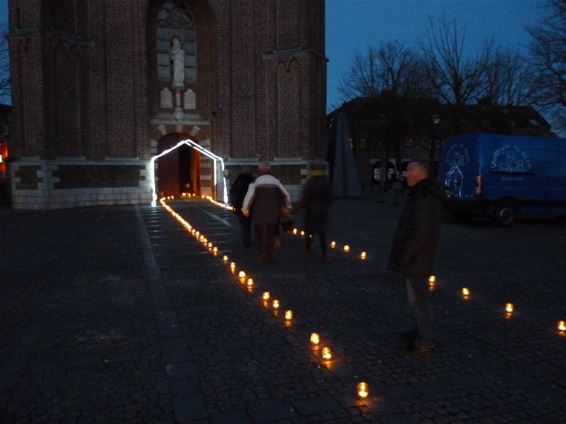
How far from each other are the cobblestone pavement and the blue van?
4.96 meters

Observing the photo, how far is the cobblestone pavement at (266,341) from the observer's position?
382cm

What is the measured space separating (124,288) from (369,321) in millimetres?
3613

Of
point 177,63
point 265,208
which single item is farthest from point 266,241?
point 177,63

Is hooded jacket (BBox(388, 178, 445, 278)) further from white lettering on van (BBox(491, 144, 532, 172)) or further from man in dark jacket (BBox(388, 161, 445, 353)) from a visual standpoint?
white lettering on van (BBox(491, 144, 532, 172))

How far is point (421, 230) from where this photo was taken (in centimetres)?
463

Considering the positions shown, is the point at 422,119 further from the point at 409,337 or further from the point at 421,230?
the point at 421,230

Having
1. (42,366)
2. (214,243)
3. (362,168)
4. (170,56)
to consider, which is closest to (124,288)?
(42,366)

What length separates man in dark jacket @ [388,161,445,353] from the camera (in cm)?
466

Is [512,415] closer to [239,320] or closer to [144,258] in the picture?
[239,320]

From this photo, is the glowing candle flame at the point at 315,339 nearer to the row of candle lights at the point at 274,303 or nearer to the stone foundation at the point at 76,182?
the row of candle lights at the point at 274,303

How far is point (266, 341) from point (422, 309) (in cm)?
154

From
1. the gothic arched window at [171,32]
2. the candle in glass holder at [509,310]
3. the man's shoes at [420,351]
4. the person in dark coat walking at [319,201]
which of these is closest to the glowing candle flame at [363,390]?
the man's shoes at [420,351]

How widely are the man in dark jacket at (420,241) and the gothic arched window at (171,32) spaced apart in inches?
980

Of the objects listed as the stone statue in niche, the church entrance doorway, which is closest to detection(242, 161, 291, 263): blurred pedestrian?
the church entrance doorway
